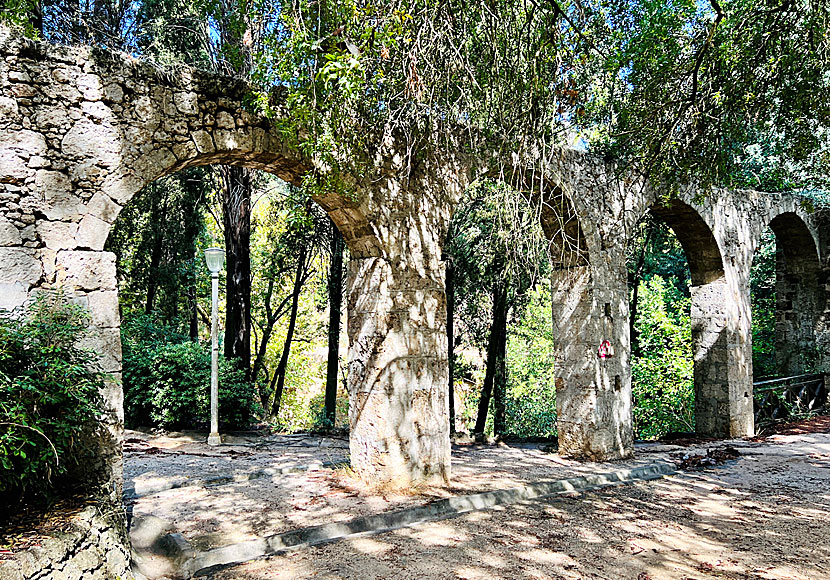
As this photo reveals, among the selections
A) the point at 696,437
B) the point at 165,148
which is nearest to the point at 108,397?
the point at 165,148

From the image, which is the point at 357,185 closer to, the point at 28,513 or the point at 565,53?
the point at 565,53

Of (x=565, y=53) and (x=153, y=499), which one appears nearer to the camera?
(x=565, y=53)

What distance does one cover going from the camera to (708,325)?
10.3m

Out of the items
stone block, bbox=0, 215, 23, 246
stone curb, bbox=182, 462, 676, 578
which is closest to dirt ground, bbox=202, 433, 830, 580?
stone curb, bbox=182, 462, 676, 578

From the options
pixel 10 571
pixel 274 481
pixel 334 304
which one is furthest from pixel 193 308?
pixel 10 571

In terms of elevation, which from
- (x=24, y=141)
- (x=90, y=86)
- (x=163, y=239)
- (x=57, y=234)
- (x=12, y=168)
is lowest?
(x=57, y=234)

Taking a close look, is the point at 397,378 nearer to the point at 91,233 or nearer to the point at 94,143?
the point at 91,233

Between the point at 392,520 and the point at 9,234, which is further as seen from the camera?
the point at 392,520

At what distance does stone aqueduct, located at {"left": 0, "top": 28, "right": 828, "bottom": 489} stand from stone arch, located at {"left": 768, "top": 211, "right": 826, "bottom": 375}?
2065 millimetres

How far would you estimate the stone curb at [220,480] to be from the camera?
5.93 meters

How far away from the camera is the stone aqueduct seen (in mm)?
4383

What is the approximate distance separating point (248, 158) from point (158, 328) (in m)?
7.68

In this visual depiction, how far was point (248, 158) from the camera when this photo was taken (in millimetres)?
5535

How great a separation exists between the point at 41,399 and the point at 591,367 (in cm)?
629
